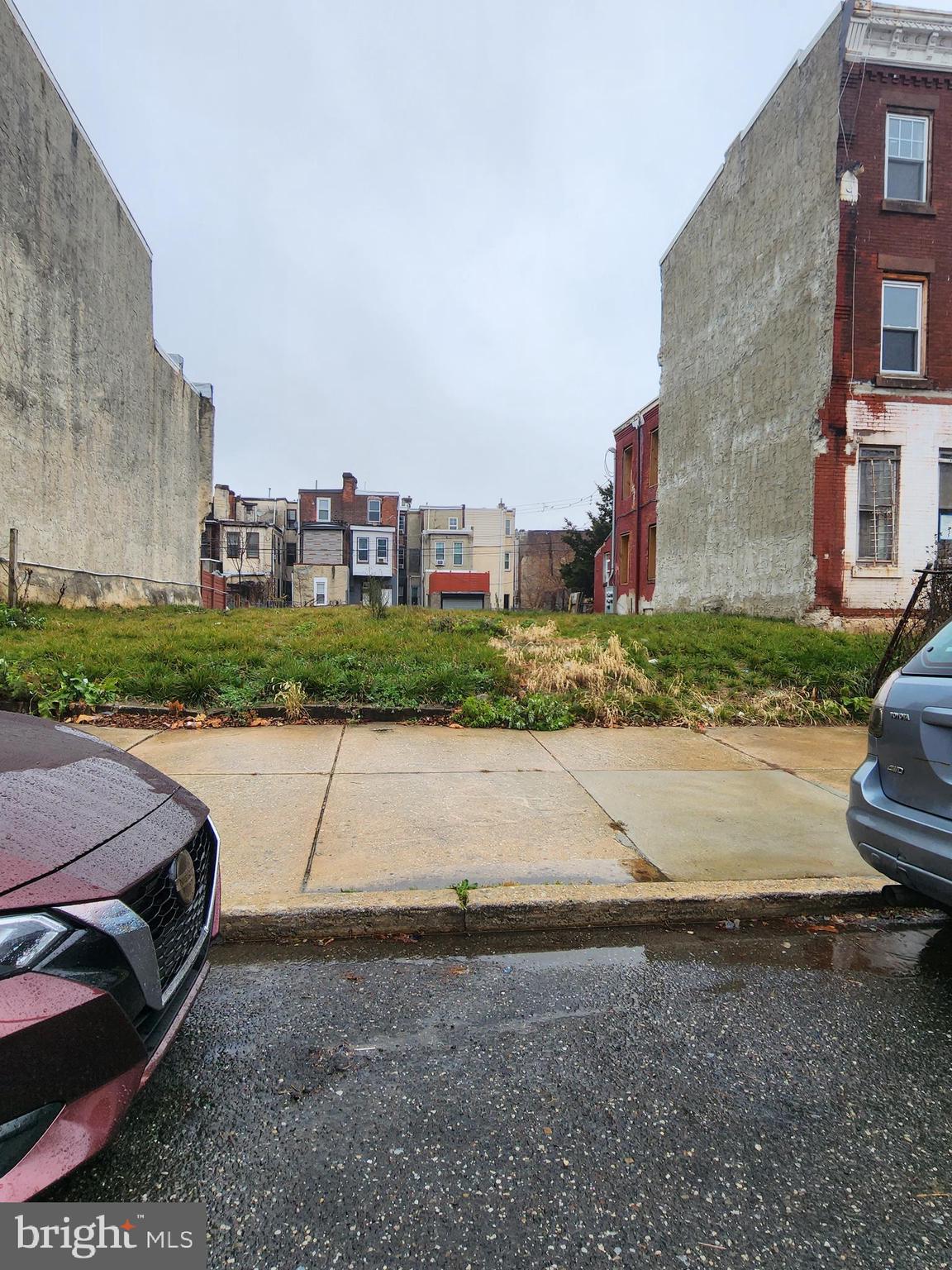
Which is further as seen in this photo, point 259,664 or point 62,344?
point 62,344

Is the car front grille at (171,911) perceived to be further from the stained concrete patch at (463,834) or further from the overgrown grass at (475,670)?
the overgrown grass at (475,670)

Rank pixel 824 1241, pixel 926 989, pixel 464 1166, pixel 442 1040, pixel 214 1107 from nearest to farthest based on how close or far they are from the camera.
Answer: pixel 824 1241, pixel 464 1166, pixel 214 1107, pixel 442 1040, pixel 926 989

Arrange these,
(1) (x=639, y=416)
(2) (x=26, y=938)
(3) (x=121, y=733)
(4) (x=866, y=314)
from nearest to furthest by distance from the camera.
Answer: (2) (x=26, y=938), (3) (x=121, y=733), (4) (x=866, y=314), (1) (x=639, y=416)

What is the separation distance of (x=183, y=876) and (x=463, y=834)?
7.83ft

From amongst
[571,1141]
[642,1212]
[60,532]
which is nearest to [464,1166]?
[571,1141]

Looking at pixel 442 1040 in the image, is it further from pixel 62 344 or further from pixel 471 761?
pixel 62 344

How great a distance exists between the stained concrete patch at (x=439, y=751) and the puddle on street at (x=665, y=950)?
2454 millimetres

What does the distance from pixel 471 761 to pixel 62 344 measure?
1427 cm

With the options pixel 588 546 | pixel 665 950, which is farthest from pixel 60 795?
pixel 588 546

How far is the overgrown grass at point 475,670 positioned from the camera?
24.7 ft

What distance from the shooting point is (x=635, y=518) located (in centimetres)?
2514

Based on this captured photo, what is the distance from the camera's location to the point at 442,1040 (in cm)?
241

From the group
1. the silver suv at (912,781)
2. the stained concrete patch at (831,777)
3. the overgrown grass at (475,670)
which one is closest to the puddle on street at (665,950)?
the silver suv at (912,781)

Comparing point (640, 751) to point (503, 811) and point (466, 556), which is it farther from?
point (466, 556)
